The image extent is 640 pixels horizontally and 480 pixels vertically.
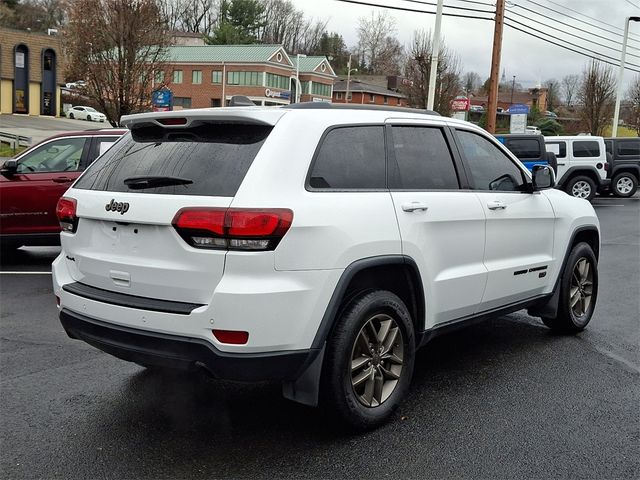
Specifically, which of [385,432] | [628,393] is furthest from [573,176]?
[385,432]

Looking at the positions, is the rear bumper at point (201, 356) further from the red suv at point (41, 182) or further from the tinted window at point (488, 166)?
the red suv at point (41, 182)

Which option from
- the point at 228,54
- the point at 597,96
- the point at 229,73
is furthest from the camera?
the point at 228,54

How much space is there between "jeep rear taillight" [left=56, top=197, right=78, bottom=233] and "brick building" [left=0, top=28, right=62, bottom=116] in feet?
168

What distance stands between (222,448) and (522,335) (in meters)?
3.42

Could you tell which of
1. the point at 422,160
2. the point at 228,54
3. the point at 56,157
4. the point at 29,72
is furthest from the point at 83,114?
the point at 422,160

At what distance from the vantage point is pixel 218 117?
3.54 meters

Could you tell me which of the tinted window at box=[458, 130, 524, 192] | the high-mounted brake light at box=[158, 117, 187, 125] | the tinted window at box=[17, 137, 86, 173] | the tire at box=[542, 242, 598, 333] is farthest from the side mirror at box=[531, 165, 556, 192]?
Answer: the tinted window at box=[17, 137, 86, 173]

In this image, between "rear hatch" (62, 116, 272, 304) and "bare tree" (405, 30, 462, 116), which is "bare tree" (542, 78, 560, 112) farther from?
"rear hatch" (62, 116, 272, 304)

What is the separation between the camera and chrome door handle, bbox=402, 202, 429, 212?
13.0 feet

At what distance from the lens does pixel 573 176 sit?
21.1m

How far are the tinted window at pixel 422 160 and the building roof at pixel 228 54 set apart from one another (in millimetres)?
71201

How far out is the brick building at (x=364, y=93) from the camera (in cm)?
9188

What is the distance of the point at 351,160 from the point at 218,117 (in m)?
0.81

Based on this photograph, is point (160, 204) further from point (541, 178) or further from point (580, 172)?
point (580, 172)
